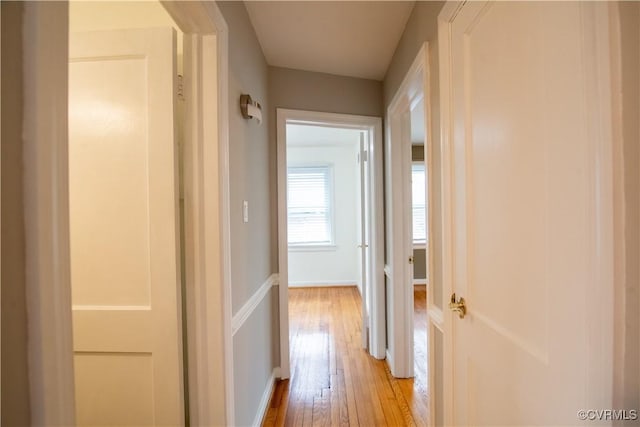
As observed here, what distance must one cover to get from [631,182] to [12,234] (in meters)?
1.00

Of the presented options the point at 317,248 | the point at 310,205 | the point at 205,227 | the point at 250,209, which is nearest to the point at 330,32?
the point at 250,209

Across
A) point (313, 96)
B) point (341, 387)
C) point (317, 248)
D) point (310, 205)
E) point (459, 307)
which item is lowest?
point (341, 387)

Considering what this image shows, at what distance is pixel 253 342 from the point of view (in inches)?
63.6

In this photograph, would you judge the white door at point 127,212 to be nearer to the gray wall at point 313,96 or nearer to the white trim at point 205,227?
A: the white trim at point 205,227

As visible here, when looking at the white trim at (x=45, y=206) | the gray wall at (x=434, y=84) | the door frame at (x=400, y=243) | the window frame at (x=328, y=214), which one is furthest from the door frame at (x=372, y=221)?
the window frame at (x=328, y=214)

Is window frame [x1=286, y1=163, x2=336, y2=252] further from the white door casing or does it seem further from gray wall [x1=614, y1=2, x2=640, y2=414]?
gray wall [x1=614, y1=2, x2=640, y2=414]

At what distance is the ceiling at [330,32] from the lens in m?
1.51

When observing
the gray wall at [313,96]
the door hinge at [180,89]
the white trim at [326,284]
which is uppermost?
the gray wall at [313,96]

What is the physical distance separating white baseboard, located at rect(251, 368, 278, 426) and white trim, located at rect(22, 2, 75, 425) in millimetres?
1470

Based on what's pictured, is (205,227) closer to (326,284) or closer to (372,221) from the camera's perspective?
(372,221)

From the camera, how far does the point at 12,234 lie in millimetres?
396

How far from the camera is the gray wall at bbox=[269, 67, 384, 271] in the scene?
2146 mm

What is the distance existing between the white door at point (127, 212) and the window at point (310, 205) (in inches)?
145

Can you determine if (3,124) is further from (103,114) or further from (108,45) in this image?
(108,45)
